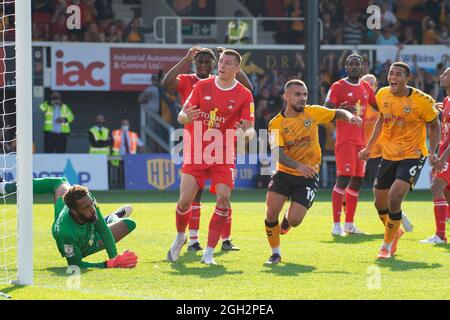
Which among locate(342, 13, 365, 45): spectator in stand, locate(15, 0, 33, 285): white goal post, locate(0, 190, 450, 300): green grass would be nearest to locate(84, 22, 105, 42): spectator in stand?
locate(342, 13, 365, 45): spectator in stand

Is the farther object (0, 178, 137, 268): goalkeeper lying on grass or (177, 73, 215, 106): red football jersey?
(177, 73, 215, 106): red football jersey

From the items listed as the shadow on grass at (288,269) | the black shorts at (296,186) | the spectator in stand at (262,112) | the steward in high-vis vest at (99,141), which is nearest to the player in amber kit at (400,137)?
the black shorts at (296,186)

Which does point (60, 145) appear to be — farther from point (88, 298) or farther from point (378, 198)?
point (88, 298)

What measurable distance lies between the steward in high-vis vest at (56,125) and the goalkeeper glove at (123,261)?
51.8 ft

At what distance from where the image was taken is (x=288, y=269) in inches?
412

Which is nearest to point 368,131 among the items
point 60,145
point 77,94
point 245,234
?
point 245,234

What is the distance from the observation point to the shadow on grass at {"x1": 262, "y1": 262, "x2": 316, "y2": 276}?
1018cm

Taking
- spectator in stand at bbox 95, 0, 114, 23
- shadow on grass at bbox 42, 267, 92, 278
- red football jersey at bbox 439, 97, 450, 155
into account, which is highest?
spectator in stand at bbox 95, 0, 114, 23

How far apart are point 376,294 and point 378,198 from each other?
3779 millimetres

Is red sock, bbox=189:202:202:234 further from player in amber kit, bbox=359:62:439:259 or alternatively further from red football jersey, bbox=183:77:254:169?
player in amber kit, bbox=359:62:439:259

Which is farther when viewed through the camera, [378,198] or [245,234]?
[245,234]

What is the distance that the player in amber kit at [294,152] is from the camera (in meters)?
11.2

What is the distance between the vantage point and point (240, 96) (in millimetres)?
11180

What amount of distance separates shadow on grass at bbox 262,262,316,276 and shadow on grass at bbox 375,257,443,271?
0.81 m
